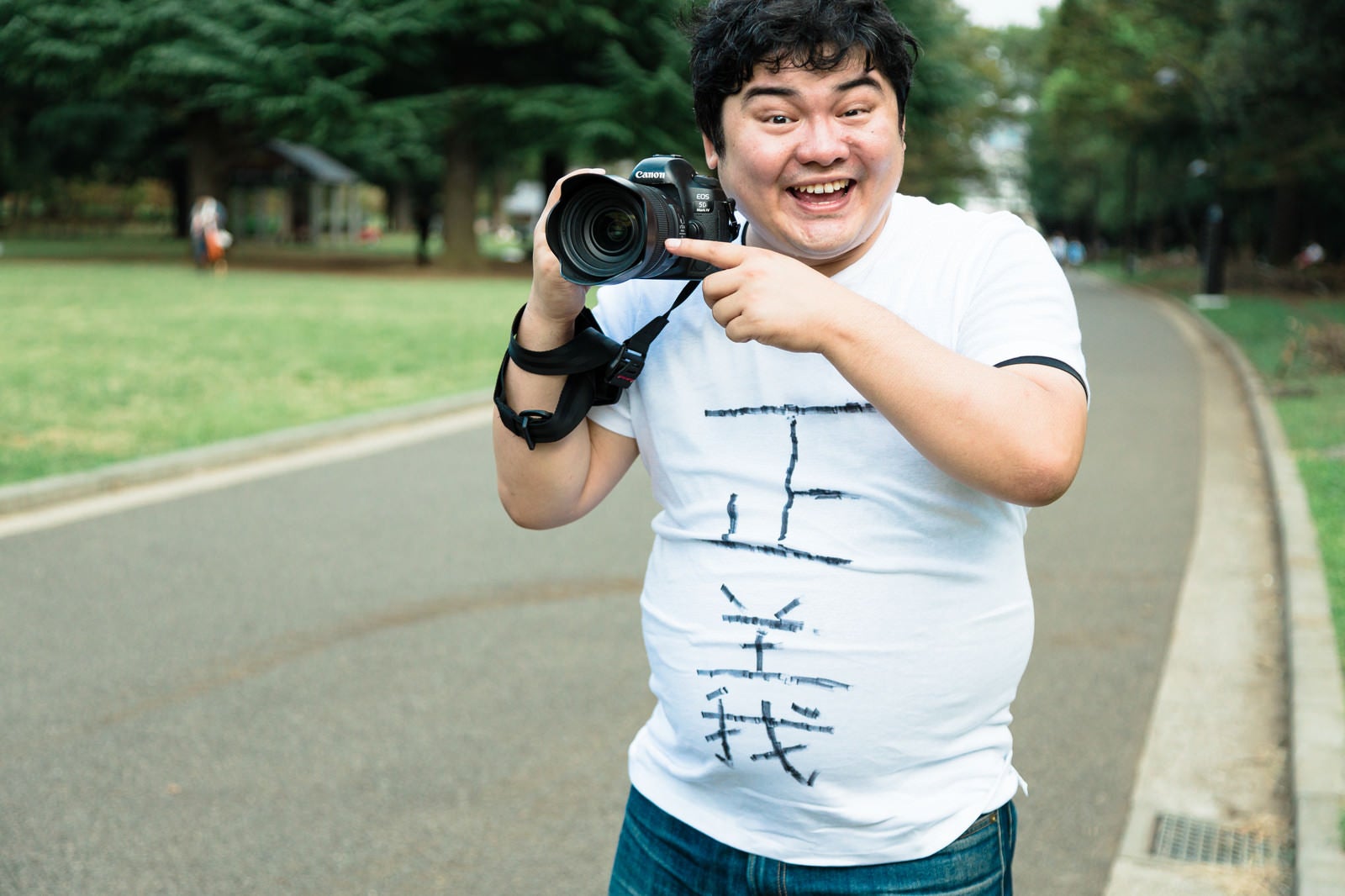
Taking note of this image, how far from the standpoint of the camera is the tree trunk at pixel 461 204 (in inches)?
1250

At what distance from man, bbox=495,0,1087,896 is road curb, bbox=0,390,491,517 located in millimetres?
6461

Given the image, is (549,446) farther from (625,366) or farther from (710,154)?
(710,154)

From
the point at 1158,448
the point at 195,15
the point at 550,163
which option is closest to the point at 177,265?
the point at 195,15

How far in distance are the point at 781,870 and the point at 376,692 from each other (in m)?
3.22

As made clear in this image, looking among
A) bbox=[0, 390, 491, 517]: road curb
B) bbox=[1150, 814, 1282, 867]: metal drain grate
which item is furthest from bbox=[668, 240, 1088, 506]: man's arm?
bbox=[0, 390, 491, 517]: road curb

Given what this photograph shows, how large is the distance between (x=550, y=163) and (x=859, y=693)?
3448cm

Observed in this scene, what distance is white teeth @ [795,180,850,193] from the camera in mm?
1604

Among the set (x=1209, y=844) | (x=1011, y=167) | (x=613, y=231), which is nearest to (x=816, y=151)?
(x=613, y=231)

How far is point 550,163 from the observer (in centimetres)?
3512

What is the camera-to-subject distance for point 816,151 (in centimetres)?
157

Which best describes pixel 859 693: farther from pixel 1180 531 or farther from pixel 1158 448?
pixel 1158 448

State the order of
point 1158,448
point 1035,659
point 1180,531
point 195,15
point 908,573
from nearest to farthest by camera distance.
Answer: point 908,573 < point 1035,659 < point 1180,531 < point 1158,448 < point 195,15

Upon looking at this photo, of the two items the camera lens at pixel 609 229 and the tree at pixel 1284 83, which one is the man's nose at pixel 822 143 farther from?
the tree at pixel 1284 83

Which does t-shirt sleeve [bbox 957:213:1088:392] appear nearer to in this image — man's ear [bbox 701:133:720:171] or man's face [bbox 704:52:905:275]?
man's face [bbox 704:52:905:275]
